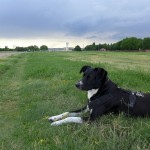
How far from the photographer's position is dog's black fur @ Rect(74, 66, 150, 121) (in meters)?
6.48

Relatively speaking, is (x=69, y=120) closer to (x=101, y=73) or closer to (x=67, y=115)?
(x=67, y=115)

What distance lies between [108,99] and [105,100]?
6 cm

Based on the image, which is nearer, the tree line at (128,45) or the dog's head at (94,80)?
the dog's head at (94,80)

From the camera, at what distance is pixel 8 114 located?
8.24m

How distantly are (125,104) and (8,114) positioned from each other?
9.98 ft

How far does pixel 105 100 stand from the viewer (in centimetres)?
647

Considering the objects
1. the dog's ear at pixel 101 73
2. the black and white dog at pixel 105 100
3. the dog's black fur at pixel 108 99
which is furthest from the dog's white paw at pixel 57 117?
the dog's ear at pixel 101 73

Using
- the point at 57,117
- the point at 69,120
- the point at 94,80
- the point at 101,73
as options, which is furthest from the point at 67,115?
the point at 101,73

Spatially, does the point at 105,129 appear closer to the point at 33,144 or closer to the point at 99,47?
the point at 33,144

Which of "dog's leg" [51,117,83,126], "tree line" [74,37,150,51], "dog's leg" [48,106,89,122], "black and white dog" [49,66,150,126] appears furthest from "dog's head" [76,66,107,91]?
"tree line" [74,37,150,51]

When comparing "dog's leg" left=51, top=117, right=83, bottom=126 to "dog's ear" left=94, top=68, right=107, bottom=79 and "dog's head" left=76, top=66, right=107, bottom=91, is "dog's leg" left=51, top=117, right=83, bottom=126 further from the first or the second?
"dog's ear" left=94, top=68, right=107, bottom=79

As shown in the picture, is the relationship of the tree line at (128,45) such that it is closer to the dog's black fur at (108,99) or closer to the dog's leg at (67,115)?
the dog's leg at (67,115)

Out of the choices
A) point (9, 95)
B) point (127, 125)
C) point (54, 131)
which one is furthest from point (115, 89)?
point (9, 95)

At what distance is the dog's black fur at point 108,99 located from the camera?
6.48m
